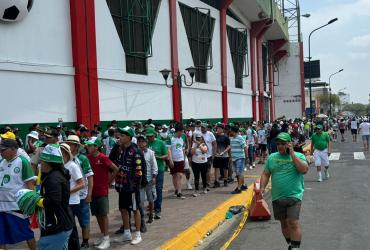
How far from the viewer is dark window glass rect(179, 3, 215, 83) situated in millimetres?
27656

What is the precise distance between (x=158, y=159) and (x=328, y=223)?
3.65 m

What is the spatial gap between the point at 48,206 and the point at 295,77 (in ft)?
190

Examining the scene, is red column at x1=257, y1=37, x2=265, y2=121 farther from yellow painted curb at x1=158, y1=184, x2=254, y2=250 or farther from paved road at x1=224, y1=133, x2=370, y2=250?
yellow painted curb at x1=158, y1=184, x2=254, y2=250

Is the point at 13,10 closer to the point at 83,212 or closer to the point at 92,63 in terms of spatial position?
the point at 92,63

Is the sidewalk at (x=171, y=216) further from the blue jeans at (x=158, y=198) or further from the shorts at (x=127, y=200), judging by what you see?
the shorts at (x=127, y=200)

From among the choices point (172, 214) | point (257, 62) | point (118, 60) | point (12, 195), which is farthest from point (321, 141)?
point (257, 62)

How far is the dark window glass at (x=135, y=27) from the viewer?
68.1 ft

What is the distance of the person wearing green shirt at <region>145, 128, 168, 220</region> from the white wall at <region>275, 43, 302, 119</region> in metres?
51.1

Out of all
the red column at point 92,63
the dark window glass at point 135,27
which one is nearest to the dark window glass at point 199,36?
the dark window glass at point 135,27

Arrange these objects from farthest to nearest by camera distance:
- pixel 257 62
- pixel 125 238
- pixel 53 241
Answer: pixel 257 62
pixel 125 238
pixel 53 241

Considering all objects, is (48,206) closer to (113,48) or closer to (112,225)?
(112,225)

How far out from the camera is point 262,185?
678 centimetres

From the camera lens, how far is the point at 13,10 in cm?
1438

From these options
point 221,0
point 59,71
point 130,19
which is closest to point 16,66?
point 59,71
